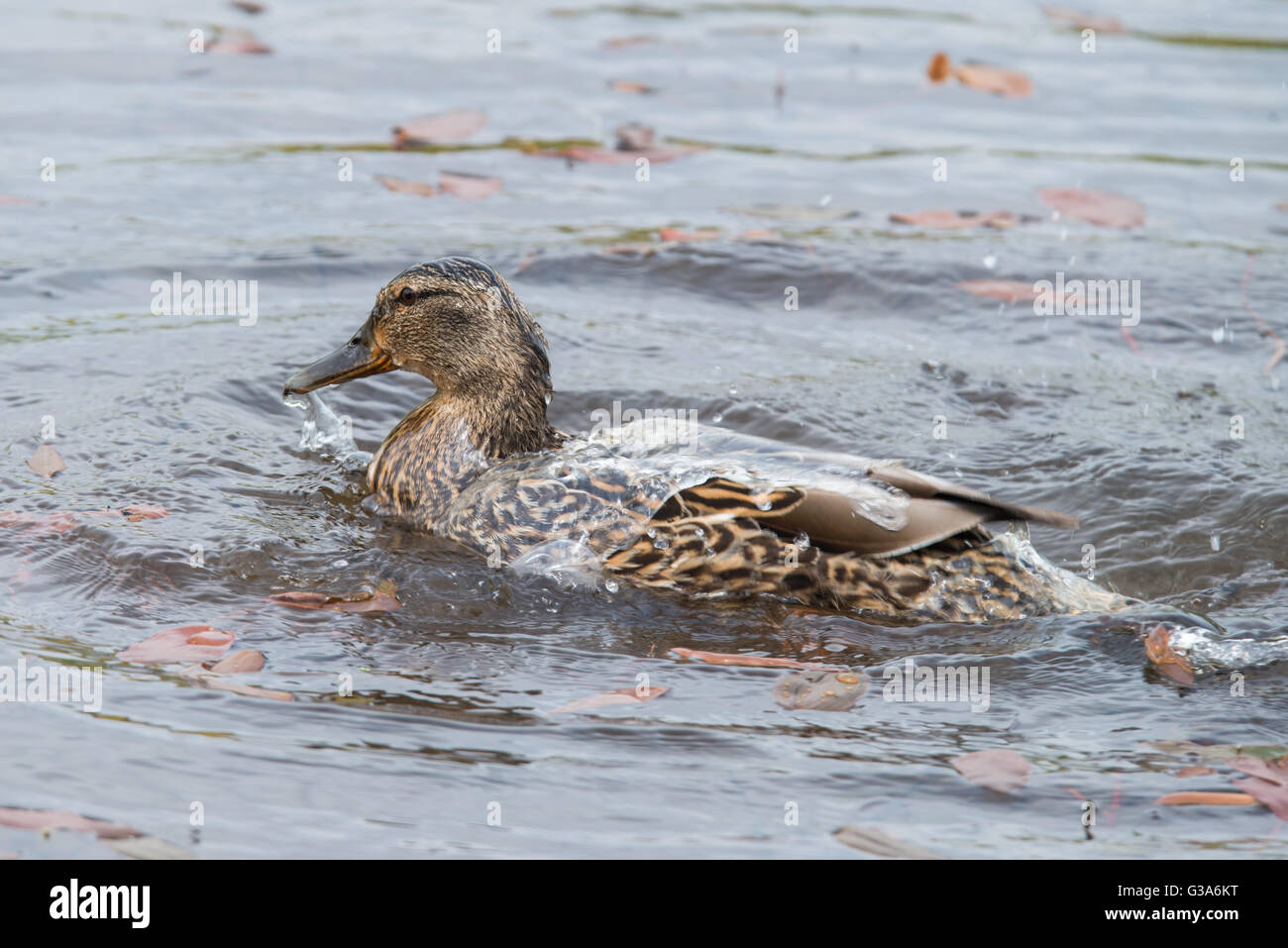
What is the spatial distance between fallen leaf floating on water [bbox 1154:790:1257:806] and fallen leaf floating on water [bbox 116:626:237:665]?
2.76 metres

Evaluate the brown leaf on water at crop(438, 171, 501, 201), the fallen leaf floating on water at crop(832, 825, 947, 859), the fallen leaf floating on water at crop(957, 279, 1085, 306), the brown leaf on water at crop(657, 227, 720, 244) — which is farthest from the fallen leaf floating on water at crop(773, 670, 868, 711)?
the brown leaf on water at crop(438, 171, 501, 201)

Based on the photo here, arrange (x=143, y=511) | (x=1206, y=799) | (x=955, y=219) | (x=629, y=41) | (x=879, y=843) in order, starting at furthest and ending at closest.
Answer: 1. (x=629, y=41)
2. (x=955, y=219)
3. (x=143, y=511)
4. (x=1206, y=799)
5. (x=879, y=843)

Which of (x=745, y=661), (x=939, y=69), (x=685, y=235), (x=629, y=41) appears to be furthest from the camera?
(x=629, y=41)

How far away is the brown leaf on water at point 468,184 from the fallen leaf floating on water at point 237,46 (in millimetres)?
2324

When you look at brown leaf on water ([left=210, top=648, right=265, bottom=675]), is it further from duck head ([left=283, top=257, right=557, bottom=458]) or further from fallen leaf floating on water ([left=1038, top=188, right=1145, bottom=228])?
fallen leaf floating on water ([left=1038, top=188, right=1145, bottom=228])

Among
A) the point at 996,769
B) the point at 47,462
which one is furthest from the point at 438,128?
the point at 996,769

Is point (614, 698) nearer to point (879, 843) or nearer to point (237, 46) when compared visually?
point (879, 843)

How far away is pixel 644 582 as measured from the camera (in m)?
5.20

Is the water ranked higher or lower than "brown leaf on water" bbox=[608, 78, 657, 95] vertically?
lower

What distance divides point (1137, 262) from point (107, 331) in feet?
17.8

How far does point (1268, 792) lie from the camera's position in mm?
4121

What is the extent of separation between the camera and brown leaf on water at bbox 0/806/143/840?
3.70 meters

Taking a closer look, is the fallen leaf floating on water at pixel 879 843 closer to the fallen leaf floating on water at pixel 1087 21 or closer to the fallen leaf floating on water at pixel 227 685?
the fallen leaf floating on water at pixel 227 685

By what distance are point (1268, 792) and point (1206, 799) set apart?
0.61 feet
